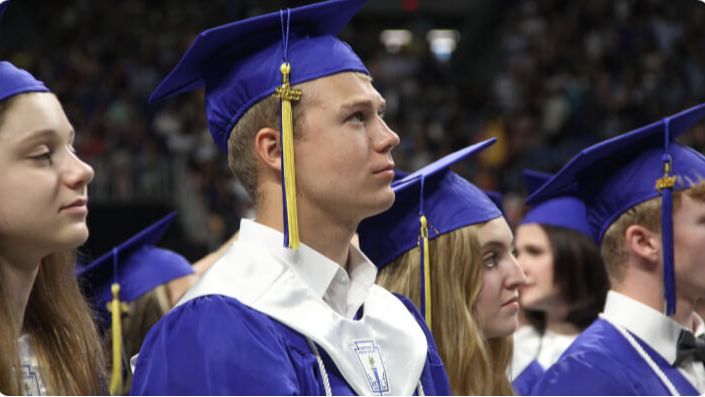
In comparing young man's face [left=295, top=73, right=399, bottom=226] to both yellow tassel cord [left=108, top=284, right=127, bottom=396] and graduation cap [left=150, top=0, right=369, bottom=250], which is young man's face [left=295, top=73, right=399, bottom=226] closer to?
graduation cap [left=150, top=0, right=369, bottom=250]

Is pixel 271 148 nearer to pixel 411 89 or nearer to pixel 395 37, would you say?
pixel 411 89

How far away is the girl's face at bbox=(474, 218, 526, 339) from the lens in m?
2.85

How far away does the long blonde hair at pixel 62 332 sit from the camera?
2.21 meters

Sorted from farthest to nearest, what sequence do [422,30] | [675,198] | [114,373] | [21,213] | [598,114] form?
[422,30] < [598,114] < [114,373] < [675,198] < [21,213]

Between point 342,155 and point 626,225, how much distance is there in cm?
115

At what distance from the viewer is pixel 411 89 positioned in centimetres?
1237

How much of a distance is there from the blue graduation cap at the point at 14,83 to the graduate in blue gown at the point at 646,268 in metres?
1.48

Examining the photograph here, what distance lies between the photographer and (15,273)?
7.00 feet

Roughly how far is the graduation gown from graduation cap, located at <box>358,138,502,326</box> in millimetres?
760

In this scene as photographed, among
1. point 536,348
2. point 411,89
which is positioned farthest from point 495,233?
point 411,89

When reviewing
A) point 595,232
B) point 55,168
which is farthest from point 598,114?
point 55,168

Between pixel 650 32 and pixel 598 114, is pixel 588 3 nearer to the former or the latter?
pixel 650 32

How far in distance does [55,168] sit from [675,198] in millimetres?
1703

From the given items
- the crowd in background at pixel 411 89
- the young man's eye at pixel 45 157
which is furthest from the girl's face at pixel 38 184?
the crowd in background at pixel 411 89
